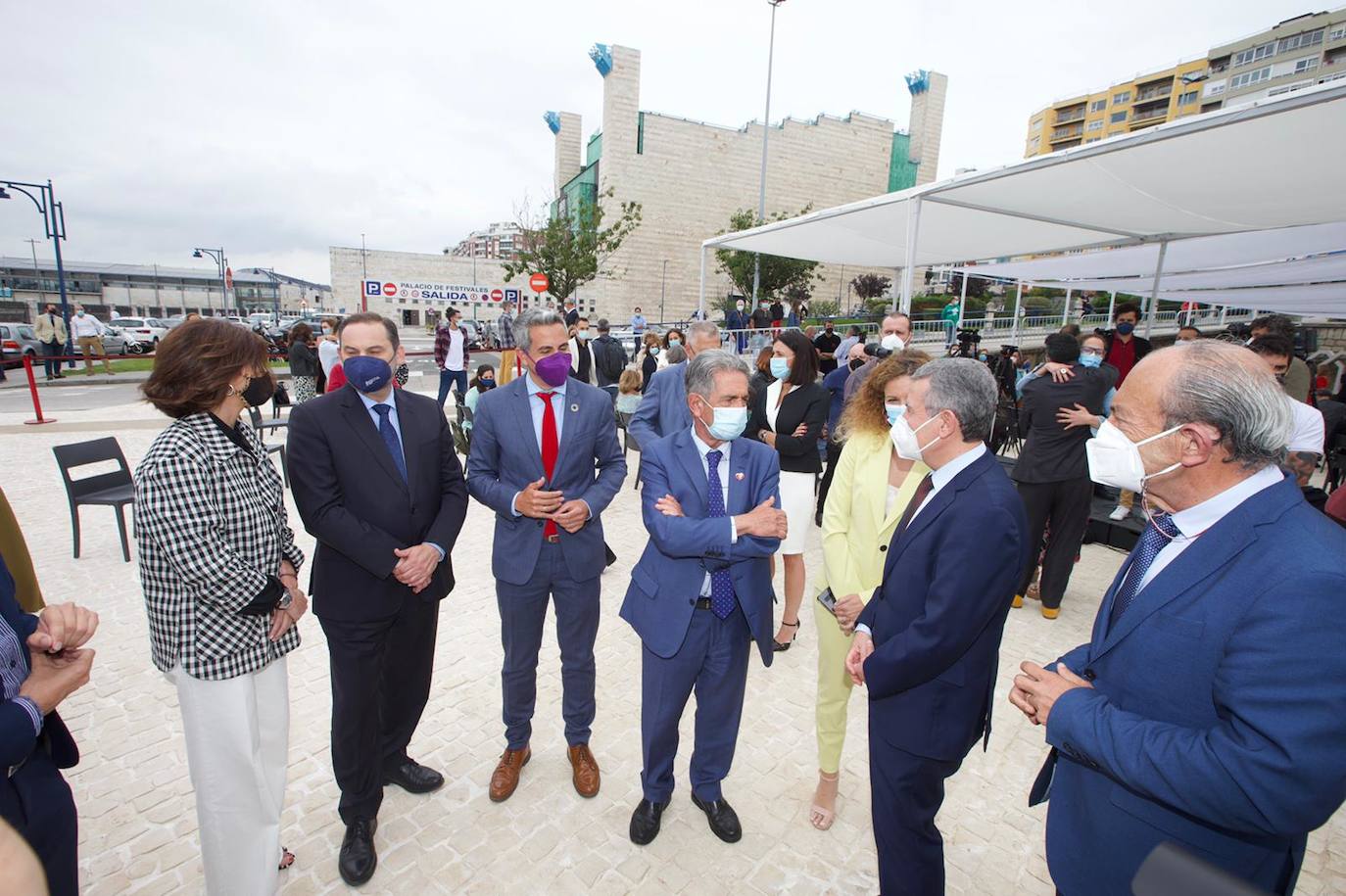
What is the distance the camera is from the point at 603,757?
2.90 meters

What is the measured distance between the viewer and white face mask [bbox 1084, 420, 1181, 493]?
4.34 ft

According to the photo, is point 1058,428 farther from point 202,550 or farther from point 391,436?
point 202,550

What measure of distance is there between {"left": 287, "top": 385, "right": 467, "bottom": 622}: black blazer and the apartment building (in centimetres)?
4868

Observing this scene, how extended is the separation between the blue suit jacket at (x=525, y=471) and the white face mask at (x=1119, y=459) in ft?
5.57

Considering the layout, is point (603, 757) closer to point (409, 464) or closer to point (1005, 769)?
point (409, 464)

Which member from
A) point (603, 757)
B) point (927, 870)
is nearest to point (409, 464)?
point (603, 757)

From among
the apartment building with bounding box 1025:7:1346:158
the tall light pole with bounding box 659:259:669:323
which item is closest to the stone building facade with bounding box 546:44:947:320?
the tall light pole with bounding box 659:259:669:323

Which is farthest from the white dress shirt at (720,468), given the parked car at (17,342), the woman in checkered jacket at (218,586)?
the parked car at (17,342)

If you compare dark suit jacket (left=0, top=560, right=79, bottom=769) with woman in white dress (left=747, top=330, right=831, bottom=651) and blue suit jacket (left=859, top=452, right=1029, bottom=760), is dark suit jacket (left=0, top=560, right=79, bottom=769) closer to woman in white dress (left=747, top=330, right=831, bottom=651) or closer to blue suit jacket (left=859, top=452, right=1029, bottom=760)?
blue suit jacket (left=859, top=452, right=1029, bottom=760)

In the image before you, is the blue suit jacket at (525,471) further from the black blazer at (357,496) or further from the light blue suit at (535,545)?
the black blazer at (357,496)

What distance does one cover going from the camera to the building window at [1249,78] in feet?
161

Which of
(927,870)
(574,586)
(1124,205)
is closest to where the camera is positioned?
(927,870)

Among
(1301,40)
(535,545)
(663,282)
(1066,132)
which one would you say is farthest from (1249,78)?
(535,545)

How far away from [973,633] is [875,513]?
757 millimetres
